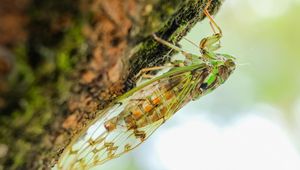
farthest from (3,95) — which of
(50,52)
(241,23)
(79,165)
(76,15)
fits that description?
(241,23)

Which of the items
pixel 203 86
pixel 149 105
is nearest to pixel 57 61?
pixel 149 105

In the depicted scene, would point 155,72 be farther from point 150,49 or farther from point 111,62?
point 111,62

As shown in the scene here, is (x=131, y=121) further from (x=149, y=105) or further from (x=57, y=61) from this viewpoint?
(x=57, y=61)

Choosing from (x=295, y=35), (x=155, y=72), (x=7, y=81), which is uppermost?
(x=295, y=35)

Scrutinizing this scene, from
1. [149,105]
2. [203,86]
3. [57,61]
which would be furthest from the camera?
[203,86]

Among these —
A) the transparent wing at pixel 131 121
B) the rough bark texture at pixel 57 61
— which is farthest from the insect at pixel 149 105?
the rough bark texture at pixel 57 61

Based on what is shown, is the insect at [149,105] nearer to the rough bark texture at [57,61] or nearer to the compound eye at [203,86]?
the compound eye at [203,86]

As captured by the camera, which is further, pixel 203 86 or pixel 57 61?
pixel 203 86
